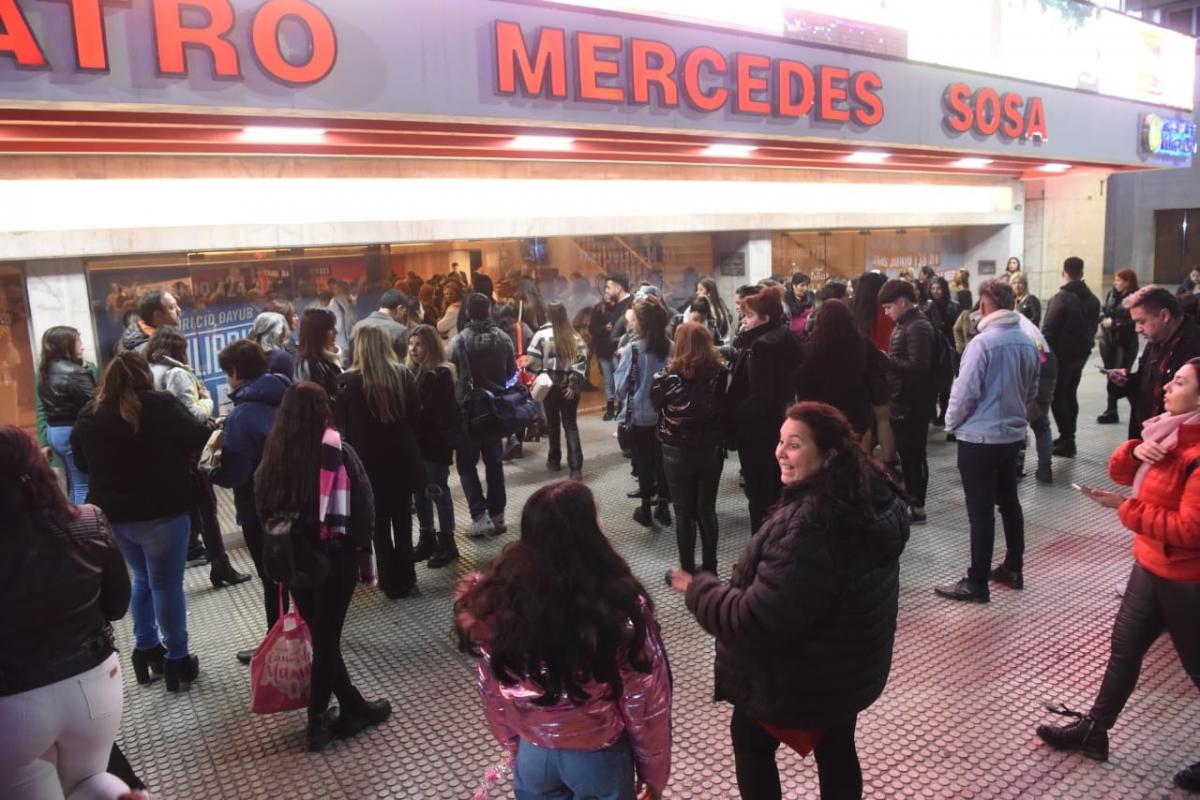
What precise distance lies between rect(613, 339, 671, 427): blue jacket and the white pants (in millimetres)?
3897

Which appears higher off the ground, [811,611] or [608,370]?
Answer: [811,611]

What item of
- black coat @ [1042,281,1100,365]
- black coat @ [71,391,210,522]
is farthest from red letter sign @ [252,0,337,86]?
black coat @ [1042,281,1100,365]

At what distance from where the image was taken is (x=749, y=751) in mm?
2707

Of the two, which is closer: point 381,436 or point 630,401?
point 381,436

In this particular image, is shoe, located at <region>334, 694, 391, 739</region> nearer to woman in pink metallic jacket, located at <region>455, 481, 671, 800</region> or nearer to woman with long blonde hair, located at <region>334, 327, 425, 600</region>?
woman with long blonde hair, located at <region>334, 327, 425, 600</region>

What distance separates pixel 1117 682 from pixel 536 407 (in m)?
4.52

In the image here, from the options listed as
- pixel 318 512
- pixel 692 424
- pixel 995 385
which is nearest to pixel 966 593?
pixel 995 385

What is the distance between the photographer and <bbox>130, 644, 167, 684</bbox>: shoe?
4.50 m

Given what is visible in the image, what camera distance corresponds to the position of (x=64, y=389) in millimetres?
5652

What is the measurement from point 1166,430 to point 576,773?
102 inches

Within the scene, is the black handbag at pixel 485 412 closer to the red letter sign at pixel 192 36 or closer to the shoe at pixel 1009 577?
the red letter sign at pixel 192 36

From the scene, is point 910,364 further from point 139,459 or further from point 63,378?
point 63,378

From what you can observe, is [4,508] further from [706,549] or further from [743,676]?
[706,549]

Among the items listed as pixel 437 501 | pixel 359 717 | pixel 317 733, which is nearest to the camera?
pixel 317 733
